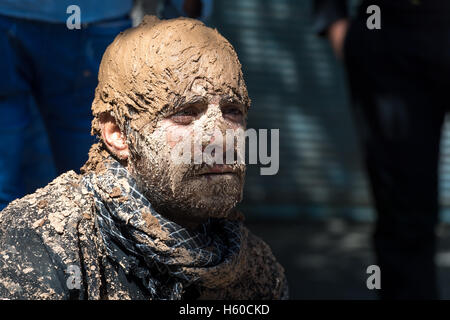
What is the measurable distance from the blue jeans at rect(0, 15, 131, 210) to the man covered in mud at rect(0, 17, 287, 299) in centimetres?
34

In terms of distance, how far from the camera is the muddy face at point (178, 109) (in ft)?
5.85

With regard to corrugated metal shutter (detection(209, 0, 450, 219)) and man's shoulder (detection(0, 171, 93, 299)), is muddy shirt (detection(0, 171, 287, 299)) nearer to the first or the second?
man's shoulder (detection(0, 171, 93, 299))

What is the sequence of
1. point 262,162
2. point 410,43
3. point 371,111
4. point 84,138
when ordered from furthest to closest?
point 371,111, point 410,43, point 84,138, point 262,162

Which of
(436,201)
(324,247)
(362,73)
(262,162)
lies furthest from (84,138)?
(324,247)

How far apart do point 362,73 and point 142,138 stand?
5.54 feet

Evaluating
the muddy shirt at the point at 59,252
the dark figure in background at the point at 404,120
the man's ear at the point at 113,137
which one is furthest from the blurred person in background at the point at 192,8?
the dark figure in background at the point at 404,120

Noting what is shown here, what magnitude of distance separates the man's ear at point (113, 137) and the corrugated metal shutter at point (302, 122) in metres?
3.58

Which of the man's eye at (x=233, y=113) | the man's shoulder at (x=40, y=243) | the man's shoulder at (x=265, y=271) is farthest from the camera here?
the man's shoulder at (x=265, y=271)

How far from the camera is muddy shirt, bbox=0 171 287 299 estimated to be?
1742 mm

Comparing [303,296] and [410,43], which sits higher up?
[410,43]

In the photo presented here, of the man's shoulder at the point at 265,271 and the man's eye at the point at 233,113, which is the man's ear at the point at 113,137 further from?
the man's shoulder at the point at 265,271

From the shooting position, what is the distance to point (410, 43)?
304cm

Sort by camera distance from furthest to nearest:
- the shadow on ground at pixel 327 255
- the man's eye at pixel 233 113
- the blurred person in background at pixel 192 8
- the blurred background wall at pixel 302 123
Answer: the blurred background wall at pixel 302 123, the shadow on ground at pixel 327 255, the blurred person in background at pixel 192 8, the man's eye at pixel 233 113
